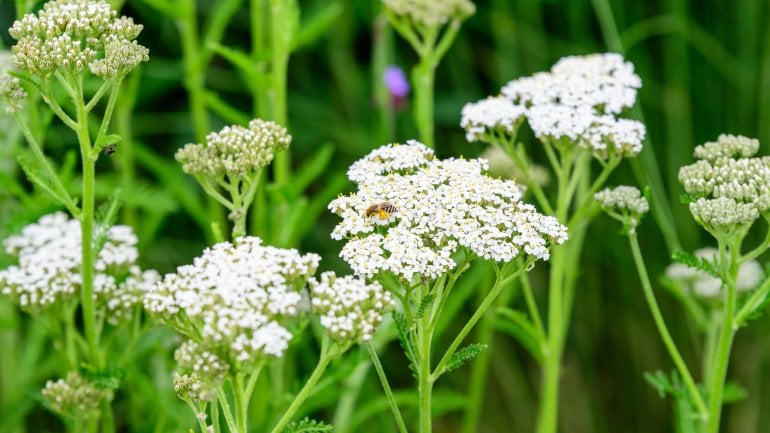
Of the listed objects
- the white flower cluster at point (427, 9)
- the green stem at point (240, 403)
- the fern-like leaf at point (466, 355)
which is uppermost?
the white flower cluster at point (427, 9)

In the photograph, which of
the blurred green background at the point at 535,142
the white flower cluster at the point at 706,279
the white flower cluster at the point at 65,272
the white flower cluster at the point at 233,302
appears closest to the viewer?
the white flower cluster at the point at 233,302

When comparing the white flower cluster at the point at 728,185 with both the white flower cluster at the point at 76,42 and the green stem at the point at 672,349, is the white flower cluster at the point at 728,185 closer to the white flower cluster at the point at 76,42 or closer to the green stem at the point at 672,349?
the green stem at the point at 672,349

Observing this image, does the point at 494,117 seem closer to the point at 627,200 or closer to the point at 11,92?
the point at 627,200

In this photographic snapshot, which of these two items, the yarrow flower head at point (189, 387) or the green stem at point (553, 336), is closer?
the yarrow flower head at point (189, 387)

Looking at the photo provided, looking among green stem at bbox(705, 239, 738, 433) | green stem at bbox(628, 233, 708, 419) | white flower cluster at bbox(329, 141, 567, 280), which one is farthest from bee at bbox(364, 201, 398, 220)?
green stem at bbox(705, 239, 738, 433)

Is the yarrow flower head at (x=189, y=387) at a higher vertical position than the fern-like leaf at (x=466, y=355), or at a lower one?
lower

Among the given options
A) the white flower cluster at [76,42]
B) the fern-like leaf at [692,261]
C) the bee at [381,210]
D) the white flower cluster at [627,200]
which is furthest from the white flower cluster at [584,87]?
the white flower cluster at [76,42]

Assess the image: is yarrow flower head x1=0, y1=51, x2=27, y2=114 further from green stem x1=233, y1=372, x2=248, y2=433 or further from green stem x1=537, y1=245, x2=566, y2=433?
green stem x1=537, y1=245, x2=566, y2=433
